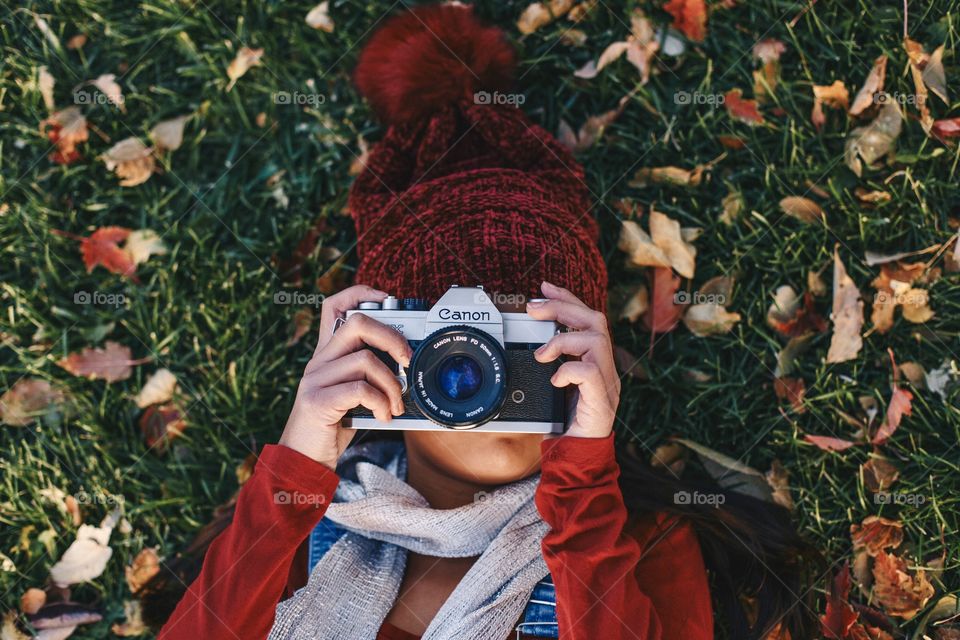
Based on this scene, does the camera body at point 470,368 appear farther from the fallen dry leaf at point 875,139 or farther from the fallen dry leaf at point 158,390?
the fallen dry leaf at point 875,139

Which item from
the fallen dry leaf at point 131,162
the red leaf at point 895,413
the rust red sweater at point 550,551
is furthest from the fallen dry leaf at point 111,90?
the red leaf at point 895,413

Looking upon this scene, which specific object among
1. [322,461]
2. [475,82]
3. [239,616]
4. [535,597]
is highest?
[475,82]

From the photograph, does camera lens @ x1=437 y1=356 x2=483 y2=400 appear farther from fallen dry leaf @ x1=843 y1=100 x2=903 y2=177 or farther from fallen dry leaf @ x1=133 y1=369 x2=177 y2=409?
fallen dry leaf @ x1=843 y1=100 x2=903 y2=177

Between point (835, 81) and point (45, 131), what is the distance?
226cm

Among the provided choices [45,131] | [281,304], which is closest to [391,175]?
[281,304]

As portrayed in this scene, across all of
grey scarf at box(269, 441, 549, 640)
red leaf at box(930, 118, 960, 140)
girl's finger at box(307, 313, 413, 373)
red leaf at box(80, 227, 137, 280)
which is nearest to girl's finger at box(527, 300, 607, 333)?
girl's finger at box(307, 313, 413, 373)

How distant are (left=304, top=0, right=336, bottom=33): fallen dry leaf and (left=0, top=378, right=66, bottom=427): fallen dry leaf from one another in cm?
129

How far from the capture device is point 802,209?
2.21 metres

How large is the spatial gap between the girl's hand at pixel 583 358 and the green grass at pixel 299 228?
0.66m

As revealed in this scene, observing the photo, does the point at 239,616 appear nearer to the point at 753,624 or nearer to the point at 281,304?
the point at 281,304

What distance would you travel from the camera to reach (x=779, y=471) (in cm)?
213

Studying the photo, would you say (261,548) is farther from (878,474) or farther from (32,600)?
(878,474)

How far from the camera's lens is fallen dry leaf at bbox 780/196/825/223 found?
220cm

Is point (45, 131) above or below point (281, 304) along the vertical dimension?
above
